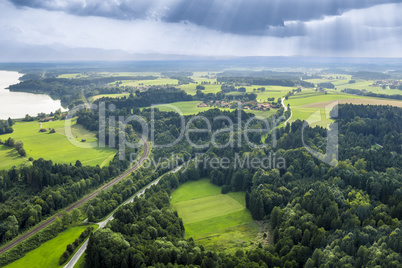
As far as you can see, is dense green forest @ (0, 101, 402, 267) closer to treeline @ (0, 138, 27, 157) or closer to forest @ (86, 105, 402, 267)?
forest @ (86, 105, 402, 267)

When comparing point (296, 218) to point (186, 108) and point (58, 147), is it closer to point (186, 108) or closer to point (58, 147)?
point (58, 147)

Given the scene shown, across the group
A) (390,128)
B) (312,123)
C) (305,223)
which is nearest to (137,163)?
(305,223)

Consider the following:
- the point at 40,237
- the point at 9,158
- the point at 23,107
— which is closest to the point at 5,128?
the point at 9,158

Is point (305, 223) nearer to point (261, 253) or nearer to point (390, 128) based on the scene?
point (261, 253)

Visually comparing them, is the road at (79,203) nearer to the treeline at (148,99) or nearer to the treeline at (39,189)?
the treeline at (39,189)

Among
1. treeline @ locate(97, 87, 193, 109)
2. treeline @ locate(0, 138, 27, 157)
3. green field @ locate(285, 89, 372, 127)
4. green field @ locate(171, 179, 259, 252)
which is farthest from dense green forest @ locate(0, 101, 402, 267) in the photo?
treeline @ locate(97, 87, 193, 109)

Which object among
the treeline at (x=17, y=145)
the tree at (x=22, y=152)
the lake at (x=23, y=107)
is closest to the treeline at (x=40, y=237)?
the tree at (x=22, y=152)
